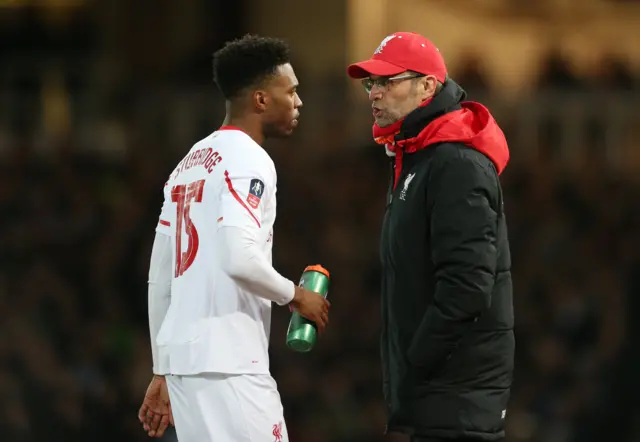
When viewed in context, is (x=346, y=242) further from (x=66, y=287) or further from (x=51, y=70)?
(x=51, y=70)

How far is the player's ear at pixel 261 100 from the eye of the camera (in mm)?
4750

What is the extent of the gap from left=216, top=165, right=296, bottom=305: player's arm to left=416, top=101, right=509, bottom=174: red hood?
55cm

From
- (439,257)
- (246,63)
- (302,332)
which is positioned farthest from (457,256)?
(246,63)

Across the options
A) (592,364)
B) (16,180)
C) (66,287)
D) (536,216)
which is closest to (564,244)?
(536,216)

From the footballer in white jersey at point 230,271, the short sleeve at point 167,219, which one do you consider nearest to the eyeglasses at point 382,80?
the footballer in white jersey at point 230,271

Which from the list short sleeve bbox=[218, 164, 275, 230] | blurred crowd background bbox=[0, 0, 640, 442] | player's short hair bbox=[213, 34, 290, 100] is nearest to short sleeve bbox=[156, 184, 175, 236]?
short sleeve bbox=[218, 164, 275, 230]

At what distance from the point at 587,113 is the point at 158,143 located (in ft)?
12.2

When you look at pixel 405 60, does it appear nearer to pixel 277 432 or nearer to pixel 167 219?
pixel 167 219

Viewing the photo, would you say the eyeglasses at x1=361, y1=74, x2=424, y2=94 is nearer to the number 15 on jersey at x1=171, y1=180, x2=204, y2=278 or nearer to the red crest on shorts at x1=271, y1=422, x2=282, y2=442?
the number 15 on jersey at x1=171, y1=180, x2=204, y2=278

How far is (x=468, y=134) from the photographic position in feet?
14.9

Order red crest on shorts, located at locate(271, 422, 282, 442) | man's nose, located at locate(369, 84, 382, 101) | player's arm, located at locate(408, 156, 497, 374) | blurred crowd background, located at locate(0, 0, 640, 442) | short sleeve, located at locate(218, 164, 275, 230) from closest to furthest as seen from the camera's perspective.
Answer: player's arm, located at locate(408, 156, 497, 374), short sleeve, located at locate(218, 164, 275, 230), red crest on shorts, located at locate(271, 422, 282, 442), man's nose, located at locate(369, 84, 382, 101), blurred crowd background, located at locate(0, 0, 640, 442)

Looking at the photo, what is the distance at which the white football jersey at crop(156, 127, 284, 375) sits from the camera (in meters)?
4.52

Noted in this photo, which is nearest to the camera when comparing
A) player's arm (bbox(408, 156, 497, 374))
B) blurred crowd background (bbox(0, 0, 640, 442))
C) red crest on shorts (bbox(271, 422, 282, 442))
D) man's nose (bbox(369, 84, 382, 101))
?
player's arm (bbox(408, 156, 497, 374))

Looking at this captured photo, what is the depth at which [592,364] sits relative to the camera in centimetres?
904
